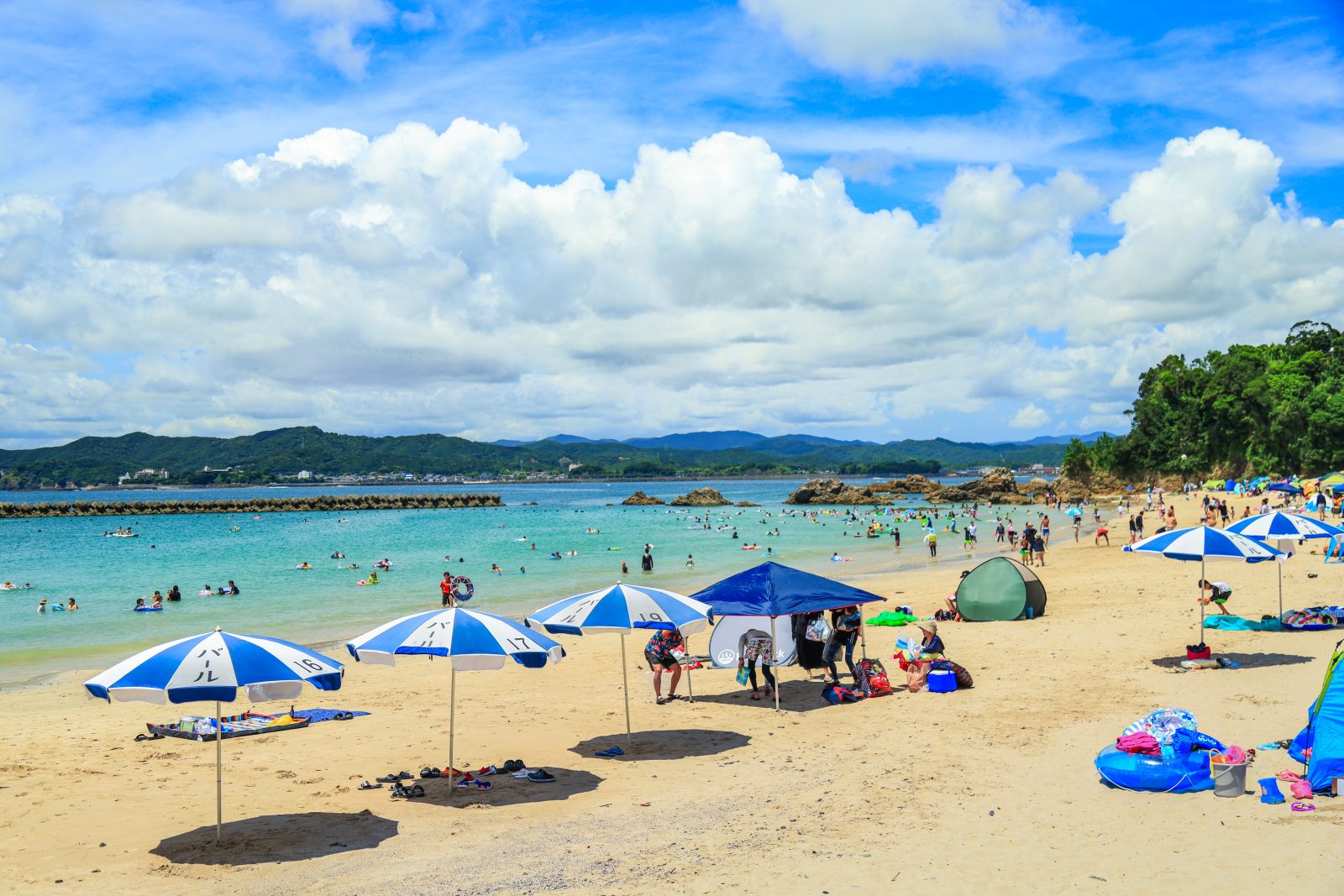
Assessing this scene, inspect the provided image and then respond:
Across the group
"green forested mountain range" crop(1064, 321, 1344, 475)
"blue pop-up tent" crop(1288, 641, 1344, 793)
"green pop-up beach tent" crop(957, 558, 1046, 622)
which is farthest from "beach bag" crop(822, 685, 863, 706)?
Result: "green forested mountain range" crop(1064, 321, 1344, 475)

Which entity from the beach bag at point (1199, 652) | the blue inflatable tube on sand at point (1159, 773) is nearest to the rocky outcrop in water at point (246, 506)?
the beach bag at point (1199, 652)

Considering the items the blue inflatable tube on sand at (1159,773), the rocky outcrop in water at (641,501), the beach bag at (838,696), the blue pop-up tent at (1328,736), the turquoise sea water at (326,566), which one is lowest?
the turquoise sea water at (326,566)

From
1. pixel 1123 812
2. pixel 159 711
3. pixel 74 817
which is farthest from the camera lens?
pixel 159 711

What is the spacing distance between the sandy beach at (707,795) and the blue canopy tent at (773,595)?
160 centimetres

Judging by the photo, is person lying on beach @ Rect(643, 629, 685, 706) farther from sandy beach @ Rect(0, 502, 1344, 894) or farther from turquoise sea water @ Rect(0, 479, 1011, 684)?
turquoise sea water @ Rect(0, 479, 1011, 684)

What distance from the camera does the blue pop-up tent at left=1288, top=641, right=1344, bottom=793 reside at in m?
8.29

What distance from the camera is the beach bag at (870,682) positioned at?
1433 cm

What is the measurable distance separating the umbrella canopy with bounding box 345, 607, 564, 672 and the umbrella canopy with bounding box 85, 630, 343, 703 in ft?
2.92

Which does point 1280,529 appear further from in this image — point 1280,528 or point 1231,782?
point 1231,782

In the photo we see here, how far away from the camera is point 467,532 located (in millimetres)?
78000

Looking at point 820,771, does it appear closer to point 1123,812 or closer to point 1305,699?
point 1123,812

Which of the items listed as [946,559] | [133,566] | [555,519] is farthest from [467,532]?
[946,559]

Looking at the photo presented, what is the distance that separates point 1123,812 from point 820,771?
125 inches

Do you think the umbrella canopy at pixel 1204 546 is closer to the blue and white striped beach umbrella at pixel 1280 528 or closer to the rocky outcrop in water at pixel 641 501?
the blue and white striped beach umbrella at pixel 1280 528
